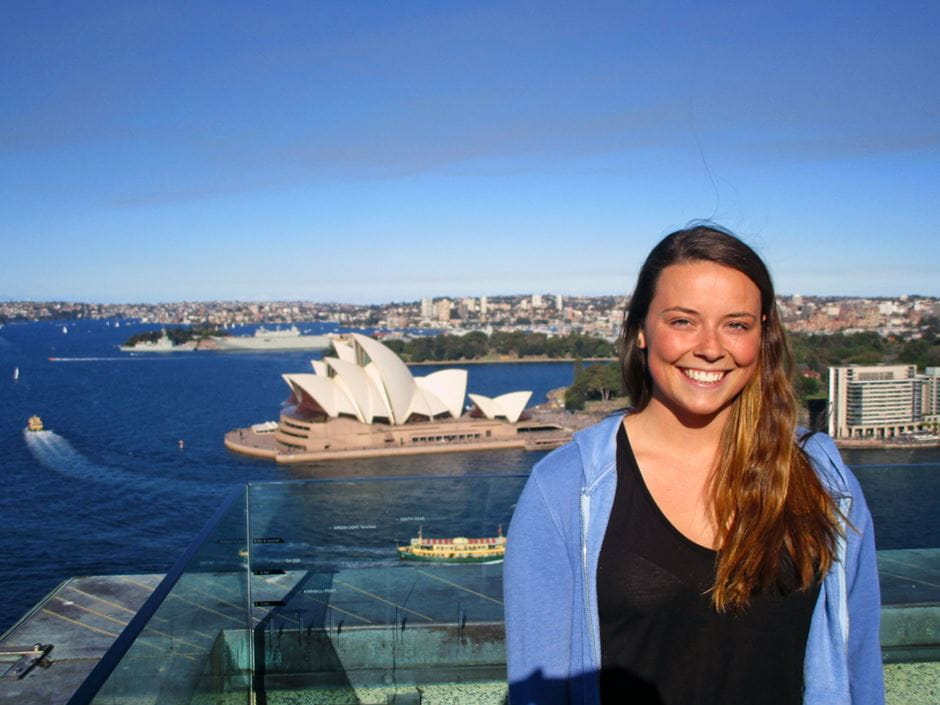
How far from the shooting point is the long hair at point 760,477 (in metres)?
0.55

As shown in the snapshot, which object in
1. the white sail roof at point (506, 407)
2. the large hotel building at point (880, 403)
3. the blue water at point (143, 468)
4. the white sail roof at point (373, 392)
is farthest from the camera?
the white sail roof at point (506, 407)

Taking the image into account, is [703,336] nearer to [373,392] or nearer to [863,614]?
[863,614]

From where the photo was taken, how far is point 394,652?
119 centimetres

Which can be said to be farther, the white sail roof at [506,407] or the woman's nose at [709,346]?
the white sail roof at [506,407]

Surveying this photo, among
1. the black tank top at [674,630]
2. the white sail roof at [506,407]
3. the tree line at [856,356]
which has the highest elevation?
the black tank top at [674,630]

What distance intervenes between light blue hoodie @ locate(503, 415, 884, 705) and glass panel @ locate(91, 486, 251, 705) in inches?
12.4

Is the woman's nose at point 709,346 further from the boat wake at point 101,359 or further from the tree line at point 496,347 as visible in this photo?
the boat wake at point 101,359

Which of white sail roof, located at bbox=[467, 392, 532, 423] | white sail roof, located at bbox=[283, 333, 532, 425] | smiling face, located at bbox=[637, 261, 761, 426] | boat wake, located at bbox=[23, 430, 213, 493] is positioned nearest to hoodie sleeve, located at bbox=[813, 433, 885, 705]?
smiling face, located at bbox=[637, 261, 761, 426]

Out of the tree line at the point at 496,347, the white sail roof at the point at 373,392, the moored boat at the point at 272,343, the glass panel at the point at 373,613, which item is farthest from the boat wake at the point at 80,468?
the moored boat at the point at 272,343

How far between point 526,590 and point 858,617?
0.72ft

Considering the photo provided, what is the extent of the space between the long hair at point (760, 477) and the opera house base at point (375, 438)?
52.6 feet

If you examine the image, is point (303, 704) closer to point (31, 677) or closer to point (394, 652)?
point (394, 652)

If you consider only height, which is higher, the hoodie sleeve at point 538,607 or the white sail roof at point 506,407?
the hoodie sleeve at point 538,607

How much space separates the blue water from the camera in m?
8.08
